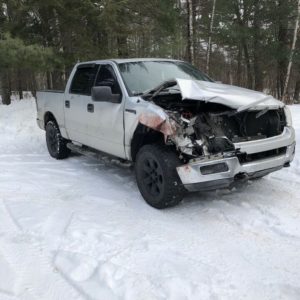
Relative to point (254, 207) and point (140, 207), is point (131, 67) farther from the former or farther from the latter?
point (254, 207)

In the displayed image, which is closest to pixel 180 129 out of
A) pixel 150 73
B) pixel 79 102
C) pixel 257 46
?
pixel 150 73

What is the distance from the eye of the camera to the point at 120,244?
3.87 metres

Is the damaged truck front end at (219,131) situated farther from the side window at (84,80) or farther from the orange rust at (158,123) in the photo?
the side window at (84,80)

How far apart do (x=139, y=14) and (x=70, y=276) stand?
11557 mm

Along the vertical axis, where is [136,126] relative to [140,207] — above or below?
above

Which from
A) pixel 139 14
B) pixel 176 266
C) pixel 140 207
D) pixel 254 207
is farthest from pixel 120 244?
pixel 139 14

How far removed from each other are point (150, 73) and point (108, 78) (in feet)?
2.16

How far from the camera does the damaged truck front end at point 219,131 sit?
424cm

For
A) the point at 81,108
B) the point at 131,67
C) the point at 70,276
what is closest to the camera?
the point at 70,276

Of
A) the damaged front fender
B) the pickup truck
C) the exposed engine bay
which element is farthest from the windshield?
the damaged front fender

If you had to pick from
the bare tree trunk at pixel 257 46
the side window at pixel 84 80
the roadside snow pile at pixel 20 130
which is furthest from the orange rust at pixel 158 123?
the bare tree trunk at pixel 257 46

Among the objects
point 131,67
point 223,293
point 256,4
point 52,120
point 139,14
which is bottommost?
point 223,293

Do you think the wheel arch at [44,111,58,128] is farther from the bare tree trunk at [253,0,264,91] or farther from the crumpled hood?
the bare tree trunk at [253,0,264,91]

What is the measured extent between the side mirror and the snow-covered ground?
4.34 feet
